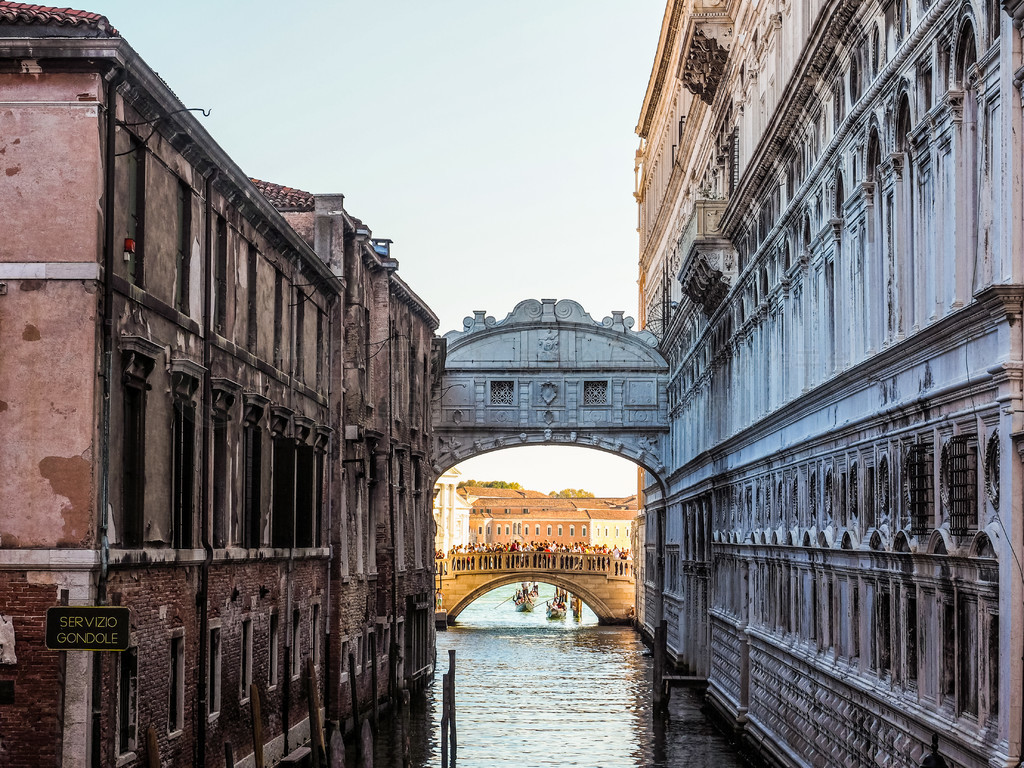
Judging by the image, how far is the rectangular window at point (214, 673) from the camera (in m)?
17.4

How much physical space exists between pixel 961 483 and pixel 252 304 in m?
10.2

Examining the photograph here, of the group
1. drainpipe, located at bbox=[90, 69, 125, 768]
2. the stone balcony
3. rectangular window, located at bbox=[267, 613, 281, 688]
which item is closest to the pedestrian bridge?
the stone balcony

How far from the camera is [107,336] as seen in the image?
13.7 metres

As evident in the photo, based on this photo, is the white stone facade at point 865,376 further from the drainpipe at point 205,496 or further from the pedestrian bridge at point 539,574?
the pedestrian bridge at point 539,574

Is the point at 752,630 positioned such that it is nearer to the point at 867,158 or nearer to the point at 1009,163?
the point at 867,158

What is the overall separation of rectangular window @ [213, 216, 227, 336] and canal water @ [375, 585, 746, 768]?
24.7ft

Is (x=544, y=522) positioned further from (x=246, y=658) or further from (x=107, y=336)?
(x=107, y=336)

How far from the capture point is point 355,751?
990 inches

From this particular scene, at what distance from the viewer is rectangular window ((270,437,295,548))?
68.1ft

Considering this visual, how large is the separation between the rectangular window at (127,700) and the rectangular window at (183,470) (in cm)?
168

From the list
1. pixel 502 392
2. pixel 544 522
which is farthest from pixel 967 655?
pixel 544 522

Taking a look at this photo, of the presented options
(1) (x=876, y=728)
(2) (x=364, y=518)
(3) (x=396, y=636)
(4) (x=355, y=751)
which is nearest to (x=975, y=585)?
(1) (x=876, y=728)

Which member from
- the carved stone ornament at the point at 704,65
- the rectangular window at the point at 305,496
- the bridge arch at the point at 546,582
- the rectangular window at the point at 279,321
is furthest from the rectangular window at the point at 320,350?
the bridge arch at the point at 546,582

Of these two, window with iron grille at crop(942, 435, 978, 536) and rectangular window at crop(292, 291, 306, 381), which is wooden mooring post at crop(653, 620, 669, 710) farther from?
window with iron grille at crop(942, 435, 978, 536)
